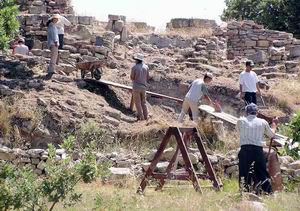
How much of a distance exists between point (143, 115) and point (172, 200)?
20.1 feet

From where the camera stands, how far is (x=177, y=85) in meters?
19.9

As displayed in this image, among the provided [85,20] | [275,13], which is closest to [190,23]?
Answer: [85,20]

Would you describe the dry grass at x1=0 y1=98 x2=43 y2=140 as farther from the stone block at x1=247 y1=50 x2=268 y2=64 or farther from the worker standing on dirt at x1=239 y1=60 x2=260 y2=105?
the stone block at x1=247 y1=50 x2=268 y2=64

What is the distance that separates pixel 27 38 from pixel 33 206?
12.0 metres

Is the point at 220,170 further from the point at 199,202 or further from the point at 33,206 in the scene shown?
the point at 33,206

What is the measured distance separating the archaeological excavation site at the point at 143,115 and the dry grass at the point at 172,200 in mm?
28

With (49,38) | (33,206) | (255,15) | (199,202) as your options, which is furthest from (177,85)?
(255,15)

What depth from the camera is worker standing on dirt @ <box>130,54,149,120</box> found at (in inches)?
669

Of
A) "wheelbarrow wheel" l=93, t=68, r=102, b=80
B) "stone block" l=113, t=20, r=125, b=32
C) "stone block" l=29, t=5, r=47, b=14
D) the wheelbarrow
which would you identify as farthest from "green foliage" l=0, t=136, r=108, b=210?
"stone block" l=113, t=20, r=125, b=32

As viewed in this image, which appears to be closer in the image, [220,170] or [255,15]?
[220,170]

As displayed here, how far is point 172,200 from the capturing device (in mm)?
11195

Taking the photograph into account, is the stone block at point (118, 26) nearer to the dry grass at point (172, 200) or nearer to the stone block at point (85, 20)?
the stone block at point (85, 20)

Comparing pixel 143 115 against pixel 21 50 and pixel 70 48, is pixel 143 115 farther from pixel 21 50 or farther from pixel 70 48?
pixel 70 48

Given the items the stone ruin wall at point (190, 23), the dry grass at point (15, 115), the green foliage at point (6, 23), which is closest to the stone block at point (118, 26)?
the stone ruin wall at point (190, 23)
